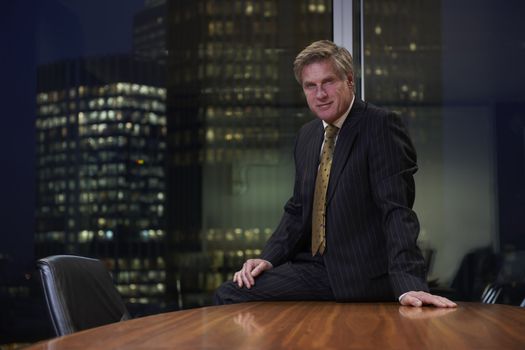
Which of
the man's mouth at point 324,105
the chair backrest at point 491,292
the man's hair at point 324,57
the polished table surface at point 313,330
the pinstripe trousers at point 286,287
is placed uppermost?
the man's hair at point 324,57

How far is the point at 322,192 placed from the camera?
2840 millimetres

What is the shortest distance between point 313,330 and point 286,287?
120cm

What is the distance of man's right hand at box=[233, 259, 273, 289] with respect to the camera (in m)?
2.79

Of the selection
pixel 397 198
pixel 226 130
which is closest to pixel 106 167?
pixel 226 130

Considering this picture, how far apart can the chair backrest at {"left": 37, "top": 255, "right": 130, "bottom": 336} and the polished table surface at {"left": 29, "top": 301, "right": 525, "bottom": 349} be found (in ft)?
0.82

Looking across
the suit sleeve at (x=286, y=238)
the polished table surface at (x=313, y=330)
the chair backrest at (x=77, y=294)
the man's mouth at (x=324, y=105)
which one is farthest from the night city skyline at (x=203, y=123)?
the polished table surface at (x=313, y=330)

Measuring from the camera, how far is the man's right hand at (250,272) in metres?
2.79

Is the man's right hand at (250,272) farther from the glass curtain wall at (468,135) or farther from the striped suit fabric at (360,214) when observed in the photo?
the glass curtain wall at (468,135)

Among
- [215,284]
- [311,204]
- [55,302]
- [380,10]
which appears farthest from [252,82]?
[55,302]

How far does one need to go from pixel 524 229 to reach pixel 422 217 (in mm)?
605

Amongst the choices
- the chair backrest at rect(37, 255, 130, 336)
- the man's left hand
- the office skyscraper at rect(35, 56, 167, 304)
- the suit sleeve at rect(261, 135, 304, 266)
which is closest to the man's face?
the suit sleeve at rect(261, 135, 304, 266)

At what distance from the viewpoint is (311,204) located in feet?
9.53

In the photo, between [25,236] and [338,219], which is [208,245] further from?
[338,219]

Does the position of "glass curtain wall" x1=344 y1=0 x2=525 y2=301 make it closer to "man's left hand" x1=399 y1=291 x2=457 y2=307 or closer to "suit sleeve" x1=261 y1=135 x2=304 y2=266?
"suit sleeve" x1=261 y1=135 x2=304 y2=266
